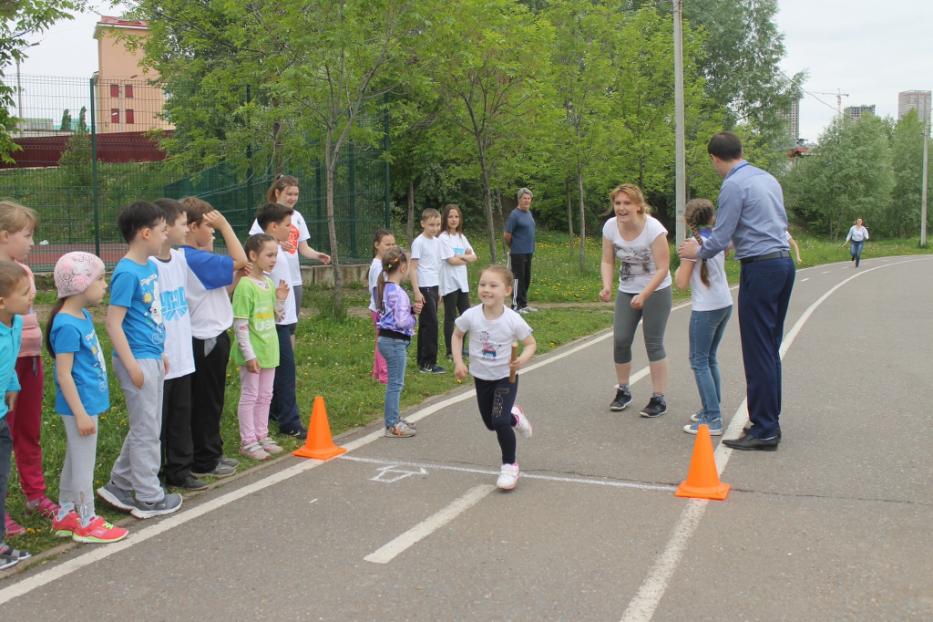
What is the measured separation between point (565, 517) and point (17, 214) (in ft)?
11.4

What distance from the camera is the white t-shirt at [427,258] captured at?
31.9ft

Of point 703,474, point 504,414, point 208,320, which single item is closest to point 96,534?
point 208,320

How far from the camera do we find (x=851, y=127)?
65125 mm

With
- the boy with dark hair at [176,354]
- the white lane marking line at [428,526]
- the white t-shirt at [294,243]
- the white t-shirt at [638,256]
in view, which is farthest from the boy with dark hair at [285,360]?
the white t-shirt at [638,256]

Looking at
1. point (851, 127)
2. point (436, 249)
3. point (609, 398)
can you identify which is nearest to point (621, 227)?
point (609, 398)

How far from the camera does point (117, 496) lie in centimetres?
507

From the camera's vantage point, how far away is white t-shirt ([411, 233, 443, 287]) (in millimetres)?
9719

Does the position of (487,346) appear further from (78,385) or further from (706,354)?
(78,385)

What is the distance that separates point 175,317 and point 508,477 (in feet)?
7.43

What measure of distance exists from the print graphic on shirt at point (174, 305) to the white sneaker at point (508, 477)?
2205 mm

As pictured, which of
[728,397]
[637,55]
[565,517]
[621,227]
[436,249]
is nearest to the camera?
[565,517]

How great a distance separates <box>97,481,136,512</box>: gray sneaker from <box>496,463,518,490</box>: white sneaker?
218cm

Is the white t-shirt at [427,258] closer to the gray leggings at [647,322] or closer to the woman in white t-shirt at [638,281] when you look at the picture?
the woman in white t-shirt at [638,281]

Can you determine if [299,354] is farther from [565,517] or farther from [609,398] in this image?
[565,517]
